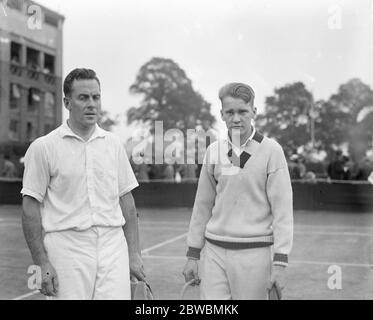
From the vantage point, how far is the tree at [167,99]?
10.3m

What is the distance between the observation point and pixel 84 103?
104 inches

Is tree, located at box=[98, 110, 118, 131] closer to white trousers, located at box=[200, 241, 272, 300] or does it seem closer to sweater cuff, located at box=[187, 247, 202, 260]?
sweater cuff, located at box=[187, 247, 202, 260]

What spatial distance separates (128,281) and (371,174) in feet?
40.1

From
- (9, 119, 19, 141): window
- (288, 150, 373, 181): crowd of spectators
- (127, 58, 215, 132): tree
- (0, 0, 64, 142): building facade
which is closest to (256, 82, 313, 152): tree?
(288, 150, 373, 181): crowd of spectators

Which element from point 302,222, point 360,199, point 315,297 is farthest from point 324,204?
point 315,297

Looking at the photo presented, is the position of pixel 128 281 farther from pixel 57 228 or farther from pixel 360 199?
pixel 360 199

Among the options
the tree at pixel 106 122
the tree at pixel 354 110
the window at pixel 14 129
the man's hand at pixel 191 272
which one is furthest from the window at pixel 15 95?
the man's hand at pixel 191 272

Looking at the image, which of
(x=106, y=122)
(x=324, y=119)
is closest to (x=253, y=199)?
(x=106, y=122)

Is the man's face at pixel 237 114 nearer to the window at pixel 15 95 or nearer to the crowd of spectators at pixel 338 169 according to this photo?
the crowd of spectators at pixel 338 169

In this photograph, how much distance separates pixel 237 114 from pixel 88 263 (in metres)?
0.87

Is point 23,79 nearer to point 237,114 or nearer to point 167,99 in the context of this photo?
point 167,99

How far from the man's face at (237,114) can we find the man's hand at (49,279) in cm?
94

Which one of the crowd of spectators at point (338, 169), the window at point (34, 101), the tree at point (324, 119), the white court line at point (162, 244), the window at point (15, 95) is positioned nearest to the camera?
the white court line at point (162, 244)
